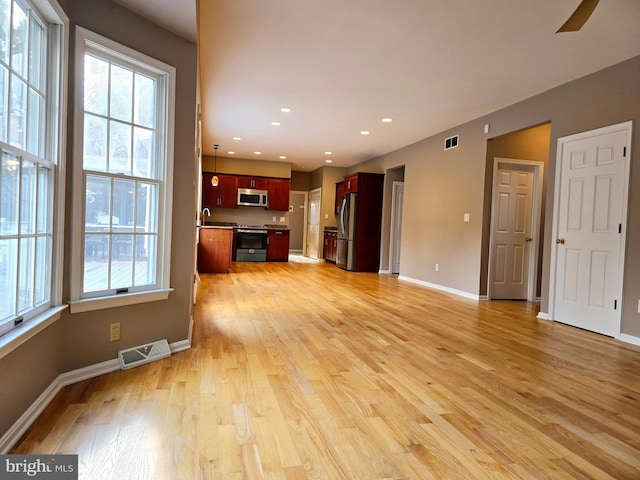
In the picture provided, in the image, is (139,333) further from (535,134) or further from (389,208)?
(389,208)

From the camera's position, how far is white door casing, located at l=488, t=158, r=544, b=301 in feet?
18.4

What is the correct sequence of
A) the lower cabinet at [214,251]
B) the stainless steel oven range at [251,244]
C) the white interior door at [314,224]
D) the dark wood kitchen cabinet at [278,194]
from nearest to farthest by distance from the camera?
the lower cabinet at [214,251]
the stainless steel oven range at [251,244]
the dark wood kitchen cabinet at [278,194]
the white interior door at [314,224]

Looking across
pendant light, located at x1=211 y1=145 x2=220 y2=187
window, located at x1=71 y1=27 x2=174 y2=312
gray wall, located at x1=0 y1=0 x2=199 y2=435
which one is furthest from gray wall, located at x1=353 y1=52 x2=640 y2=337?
window, located at x1=71 y1=27 x2=174 y2=312

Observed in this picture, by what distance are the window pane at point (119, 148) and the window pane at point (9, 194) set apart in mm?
722

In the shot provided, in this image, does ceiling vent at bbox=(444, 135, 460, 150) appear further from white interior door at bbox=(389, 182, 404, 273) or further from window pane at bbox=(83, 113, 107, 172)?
window pane at bbox=(83, 113, 107, 172)

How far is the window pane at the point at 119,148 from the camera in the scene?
2367 mm

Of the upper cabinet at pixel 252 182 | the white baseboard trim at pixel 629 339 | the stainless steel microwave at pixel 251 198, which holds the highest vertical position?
the upper cabinet at pixel 252 182

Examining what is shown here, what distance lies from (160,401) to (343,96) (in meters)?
4.08

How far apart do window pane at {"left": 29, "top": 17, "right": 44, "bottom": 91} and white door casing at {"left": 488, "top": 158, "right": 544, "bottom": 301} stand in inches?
207

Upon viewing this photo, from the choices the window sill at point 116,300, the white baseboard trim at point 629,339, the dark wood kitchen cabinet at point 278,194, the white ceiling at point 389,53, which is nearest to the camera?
the window sill at point 116,300

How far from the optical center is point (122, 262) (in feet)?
8.10

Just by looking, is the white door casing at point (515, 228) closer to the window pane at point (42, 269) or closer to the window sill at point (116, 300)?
the window sill at point (116, 300)

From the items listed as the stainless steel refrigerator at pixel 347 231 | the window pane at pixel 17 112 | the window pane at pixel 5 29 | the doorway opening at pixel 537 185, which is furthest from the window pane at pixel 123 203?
the stainless steel refrigerator at pixel 347 231

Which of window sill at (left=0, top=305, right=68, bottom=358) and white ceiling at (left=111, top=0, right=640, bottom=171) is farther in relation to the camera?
white ceiling at (left=111, top=0, right=640, bottom=171)
